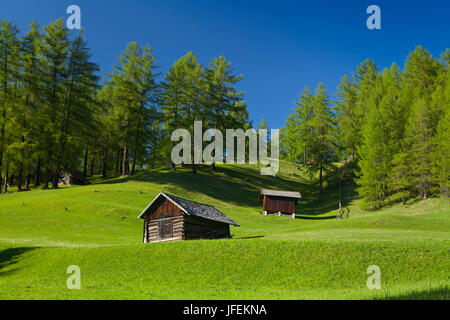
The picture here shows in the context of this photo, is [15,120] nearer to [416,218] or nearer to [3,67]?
[3,67]

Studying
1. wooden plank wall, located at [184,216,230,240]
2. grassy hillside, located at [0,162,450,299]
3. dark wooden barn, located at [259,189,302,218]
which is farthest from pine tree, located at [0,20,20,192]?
dark wooden barn, located at [259,189,302,218]

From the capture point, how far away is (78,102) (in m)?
54.2

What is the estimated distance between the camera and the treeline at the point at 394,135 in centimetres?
4750

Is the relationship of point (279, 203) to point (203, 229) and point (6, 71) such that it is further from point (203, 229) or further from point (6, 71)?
point (6, 71)

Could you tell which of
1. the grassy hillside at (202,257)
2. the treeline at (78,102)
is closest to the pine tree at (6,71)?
the treeline at (78,102)

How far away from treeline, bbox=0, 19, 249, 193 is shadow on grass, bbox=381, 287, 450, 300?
166ft

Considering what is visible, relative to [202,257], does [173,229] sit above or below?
above

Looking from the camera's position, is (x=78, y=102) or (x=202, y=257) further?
(x=78, y=102)

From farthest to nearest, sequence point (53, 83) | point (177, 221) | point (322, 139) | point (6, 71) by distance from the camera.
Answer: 1. point (322, 139)
2. point (53, 83)
3. point (6, 71)
4. point (177, 221)

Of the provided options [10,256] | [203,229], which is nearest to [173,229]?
[203,229]

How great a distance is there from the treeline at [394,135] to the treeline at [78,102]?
20.2m

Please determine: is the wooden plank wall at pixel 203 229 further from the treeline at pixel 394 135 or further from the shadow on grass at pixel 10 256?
the treeline at pixel 394 135

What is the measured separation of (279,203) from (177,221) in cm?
2619
